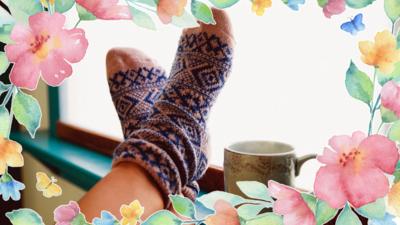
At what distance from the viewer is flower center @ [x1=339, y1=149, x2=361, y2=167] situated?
195 mm

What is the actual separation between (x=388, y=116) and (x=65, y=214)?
16cm

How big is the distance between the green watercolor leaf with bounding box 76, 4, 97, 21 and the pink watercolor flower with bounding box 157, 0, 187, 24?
0.10 ft

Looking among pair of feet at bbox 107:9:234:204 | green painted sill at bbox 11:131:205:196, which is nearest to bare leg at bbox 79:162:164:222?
pair of feet at bbox 107:9:234:204

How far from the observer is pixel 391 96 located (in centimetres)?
20

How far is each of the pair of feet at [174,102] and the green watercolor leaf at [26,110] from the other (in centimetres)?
17

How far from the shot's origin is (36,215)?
216mm

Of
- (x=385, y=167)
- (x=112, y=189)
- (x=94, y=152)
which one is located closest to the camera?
(x=385, y=167)

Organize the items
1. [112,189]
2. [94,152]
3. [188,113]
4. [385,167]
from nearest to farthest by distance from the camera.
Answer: [385,167] → [112,189] → [188,113] → [94,152]

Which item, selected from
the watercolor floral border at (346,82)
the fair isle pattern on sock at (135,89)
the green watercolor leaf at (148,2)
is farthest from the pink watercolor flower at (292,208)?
the fair isle pattern on sock at (135,89)

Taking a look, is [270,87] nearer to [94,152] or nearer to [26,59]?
[26,59]

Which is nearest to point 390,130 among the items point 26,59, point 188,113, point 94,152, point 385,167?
point 385,167

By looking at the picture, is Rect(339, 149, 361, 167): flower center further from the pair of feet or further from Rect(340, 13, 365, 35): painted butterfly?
the pair of feet

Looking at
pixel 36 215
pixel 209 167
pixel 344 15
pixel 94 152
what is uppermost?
pixel 344 15

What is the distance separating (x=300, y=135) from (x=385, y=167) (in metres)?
0.34
